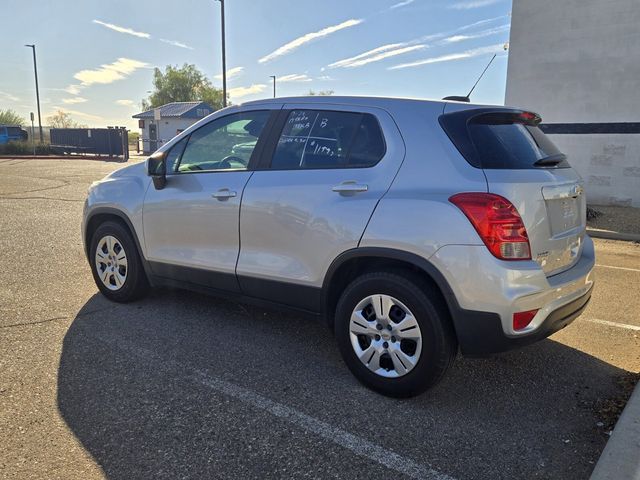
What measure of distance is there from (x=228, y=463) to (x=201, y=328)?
6.14 feet

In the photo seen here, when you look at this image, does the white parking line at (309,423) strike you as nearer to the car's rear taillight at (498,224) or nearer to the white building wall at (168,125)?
the car's rear taillight at (498,224)

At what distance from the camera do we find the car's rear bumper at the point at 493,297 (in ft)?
9.10

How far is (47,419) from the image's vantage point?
2865 millimetres

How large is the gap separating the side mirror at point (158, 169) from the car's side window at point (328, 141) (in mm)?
1145

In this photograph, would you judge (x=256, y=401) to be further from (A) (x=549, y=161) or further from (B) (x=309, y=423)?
(A) (x=549, y=161)

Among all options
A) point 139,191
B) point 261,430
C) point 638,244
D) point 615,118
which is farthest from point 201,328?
point 615,118

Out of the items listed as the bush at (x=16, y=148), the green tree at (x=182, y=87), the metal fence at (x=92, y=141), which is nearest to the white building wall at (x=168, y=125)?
the metal fence at (x=92, y=141)

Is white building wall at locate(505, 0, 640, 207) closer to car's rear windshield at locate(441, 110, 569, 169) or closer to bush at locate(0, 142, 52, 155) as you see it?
car's rear windshield at locate(441, 110, 569, 169)

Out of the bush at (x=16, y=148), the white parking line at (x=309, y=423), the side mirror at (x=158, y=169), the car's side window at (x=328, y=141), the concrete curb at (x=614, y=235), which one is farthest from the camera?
the bush at (x=16, y=148)

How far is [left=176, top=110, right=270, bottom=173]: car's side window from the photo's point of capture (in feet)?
12.9

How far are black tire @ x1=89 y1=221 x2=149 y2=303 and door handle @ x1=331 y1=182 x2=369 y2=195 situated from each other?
2273 millimetres

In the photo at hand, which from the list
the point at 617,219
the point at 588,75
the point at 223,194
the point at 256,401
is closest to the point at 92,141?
the point at 588,75

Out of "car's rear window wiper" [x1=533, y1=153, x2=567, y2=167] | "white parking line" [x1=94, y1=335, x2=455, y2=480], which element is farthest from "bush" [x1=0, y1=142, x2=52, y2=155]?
"car's rear window wiper" [x1=533, y1=153, x2=567, y2=167]

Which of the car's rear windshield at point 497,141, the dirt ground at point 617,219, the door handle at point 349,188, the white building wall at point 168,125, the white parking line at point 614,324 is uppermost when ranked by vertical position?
the white building wall at point 168,125
